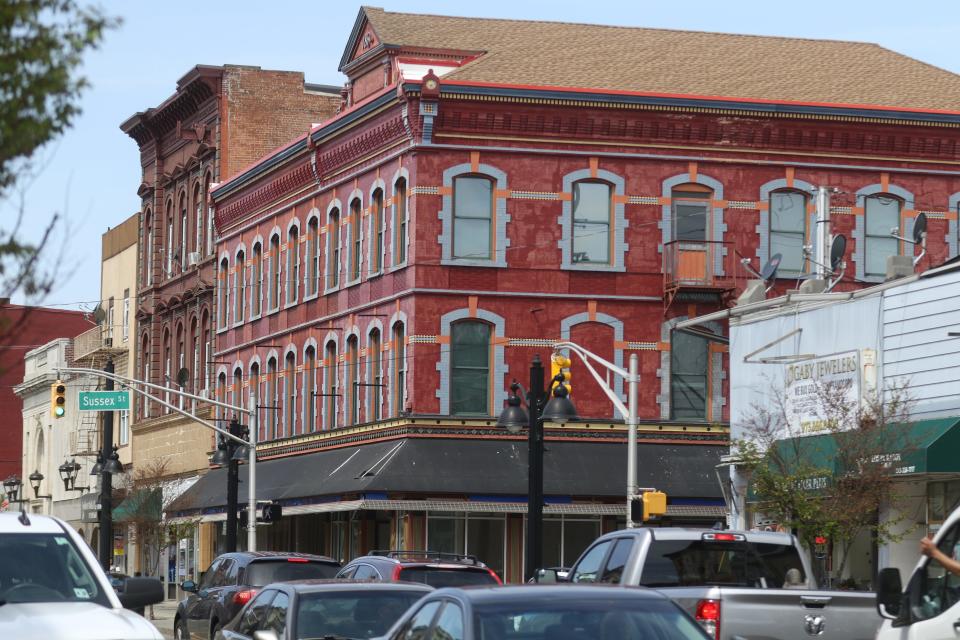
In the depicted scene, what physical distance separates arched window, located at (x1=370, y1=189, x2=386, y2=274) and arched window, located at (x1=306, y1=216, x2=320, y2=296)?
4.20m

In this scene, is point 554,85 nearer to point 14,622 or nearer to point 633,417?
point 633,417

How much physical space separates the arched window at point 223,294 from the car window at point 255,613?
146 ft

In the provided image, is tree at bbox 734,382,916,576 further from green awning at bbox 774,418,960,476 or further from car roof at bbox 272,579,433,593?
car roof at bbox 272,579,433,593

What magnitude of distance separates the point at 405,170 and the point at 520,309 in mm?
4582

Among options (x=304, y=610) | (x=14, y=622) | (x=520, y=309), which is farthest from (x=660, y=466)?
(x=14, y=622)

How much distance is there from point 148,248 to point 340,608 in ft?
190

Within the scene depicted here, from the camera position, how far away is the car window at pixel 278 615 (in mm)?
17094

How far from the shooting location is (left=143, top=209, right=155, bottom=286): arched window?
72.8 m

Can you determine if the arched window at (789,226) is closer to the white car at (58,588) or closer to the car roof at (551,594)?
the white car at (58,588)

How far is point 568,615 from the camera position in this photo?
37.1ft

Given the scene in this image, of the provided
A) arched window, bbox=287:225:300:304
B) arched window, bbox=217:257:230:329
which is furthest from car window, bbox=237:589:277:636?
arched window, bbox=217:257:230:329

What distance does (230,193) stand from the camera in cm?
6150

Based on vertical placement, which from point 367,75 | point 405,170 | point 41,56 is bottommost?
point 41,56

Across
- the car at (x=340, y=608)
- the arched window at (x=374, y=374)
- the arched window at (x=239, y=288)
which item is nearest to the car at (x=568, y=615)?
the car at (x=340, y=608)
